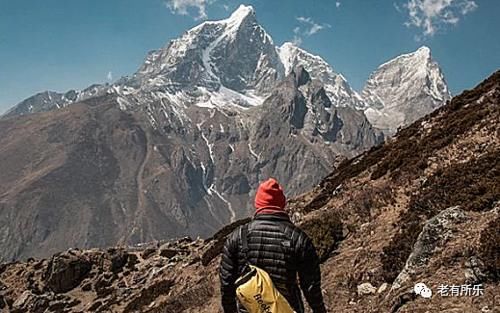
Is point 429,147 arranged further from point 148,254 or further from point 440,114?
point 148,254

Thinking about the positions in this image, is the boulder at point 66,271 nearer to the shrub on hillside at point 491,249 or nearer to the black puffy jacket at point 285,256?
the shrub on hillside at point 491,249

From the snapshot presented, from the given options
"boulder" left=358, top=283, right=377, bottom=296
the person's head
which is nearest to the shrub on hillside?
"boulder" left=358, top=283, right=377, bottom=296

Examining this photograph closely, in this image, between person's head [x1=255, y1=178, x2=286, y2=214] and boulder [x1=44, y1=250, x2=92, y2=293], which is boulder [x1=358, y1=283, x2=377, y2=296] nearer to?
person's head [x1=255, y1=178, x2=286, y2=214]

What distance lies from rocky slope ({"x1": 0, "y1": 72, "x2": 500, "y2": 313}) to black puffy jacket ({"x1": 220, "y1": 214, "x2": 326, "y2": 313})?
374cm

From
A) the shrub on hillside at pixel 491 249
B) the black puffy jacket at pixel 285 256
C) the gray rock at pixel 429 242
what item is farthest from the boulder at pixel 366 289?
the black puffy jacket at pixel 285 256

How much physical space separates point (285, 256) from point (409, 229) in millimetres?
7884

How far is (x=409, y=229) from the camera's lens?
14.1 metres

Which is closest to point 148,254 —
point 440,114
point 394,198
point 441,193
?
point 440,114

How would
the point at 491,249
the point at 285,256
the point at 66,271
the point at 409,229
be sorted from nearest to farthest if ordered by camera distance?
the point at 285,256
the point at 491,249
the point at 409,229
the point at 66,271

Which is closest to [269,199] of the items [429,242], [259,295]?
[259,295]

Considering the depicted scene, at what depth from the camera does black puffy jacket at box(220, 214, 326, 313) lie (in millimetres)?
7344

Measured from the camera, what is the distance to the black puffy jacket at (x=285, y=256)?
7.34 m

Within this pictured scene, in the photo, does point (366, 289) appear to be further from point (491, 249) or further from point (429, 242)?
point (491, 249)

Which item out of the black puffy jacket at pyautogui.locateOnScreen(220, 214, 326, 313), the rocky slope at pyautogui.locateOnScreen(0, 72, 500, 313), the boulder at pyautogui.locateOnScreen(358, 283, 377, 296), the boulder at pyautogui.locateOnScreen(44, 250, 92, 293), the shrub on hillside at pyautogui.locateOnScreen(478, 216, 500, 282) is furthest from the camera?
the boulder at pyautogui.locateOnScreen(44, 250, 92, 293)
